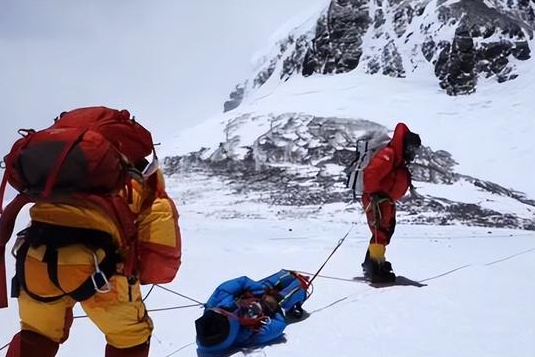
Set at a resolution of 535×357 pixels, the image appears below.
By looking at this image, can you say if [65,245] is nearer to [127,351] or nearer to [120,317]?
[120,317]

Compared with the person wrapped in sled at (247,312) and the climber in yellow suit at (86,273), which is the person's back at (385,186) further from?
the climber in yellow suit at (86,273)

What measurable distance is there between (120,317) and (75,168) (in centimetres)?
69

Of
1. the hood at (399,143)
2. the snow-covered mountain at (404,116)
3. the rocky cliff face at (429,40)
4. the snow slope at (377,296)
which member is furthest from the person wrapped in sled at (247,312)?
the rocky cliff face at (429,40)

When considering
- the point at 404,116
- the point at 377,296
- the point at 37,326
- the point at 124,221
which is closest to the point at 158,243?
the point at 124,221

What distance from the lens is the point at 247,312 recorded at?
3359 mm

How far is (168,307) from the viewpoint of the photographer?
4.55 m

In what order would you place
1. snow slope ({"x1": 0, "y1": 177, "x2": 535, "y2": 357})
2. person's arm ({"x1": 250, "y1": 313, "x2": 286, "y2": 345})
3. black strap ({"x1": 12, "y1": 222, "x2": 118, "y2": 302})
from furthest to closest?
1. person's arm ({"x1": 250, "y1": 313, "x2": 286, "y2": 345})
2. snow slope ({"x1": 0, "y1": 177, "x2": 535, "y2": 357})
3. black strap ({"x1": 12, "y1": 222, "x2": 118, "y2": 302})

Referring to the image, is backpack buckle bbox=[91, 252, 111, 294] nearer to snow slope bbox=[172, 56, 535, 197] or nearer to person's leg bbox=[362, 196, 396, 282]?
person's leg bbox=[362, 196, 396, 282]

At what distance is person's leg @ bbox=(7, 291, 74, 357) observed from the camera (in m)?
2.25

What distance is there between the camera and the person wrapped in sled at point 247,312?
3154mm

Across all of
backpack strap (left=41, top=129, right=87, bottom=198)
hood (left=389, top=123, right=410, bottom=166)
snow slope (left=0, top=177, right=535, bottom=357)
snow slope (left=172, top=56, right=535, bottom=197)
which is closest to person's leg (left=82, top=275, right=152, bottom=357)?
backpack strap (left=41, top=129, right=87, bottom=198)

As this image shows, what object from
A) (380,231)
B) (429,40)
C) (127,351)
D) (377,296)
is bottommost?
(429,40)

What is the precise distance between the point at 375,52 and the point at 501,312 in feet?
106

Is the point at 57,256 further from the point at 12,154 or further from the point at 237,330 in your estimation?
the point at 237,330
